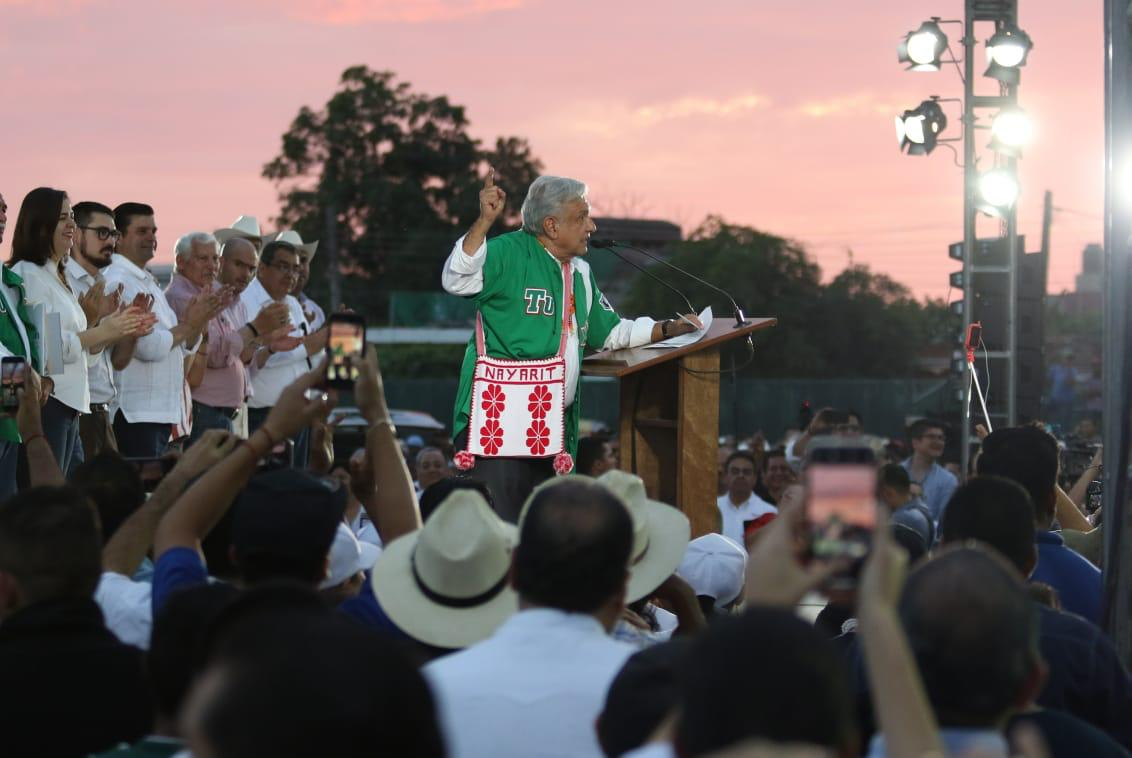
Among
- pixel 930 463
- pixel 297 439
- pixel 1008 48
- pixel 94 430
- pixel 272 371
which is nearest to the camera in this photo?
pixel 94 430

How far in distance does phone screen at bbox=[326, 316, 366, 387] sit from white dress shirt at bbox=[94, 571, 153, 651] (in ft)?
2.23

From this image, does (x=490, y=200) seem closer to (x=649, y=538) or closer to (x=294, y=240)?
(x=649, y=538)

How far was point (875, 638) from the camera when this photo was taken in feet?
7.21

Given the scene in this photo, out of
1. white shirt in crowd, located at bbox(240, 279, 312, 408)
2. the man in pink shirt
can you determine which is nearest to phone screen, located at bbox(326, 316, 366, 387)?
the man in pink shirt

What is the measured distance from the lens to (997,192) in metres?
14.6

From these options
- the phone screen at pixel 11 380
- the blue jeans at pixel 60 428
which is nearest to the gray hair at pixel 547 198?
the blue jeans at pixel 60 428

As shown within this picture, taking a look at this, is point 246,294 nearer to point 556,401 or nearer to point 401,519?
point 556,401

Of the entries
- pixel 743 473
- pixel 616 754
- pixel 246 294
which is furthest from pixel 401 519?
pixel 743 473

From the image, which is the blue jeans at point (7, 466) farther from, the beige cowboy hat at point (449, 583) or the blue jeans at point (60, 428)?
the beige cowboy hat at point (449, 583)

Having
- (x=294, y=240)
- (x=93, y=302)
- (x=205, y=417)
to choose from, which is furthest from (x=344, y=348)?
(x=294, y=240)

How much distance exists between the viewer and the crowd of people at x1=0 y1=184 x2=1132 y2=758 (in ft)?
6.68

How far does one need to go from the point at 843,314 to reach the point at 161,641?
4902 cm

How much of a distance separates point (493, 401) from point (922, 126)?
9.24 metres

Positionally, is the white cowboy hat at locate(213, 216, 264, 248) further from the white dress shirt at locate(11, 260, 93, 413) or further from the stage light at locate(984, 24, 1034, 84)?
the stage light at locate(984, 24, 1034, 84)
